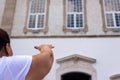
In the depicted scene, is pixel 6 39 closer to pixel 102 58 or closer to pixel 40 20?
pixel 102 58

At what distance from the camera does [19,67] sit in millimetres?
1351

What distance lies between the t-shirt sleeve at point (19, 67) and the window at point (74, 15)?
8.63m

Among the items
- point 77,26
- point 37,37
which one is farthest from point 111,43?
point 37,37

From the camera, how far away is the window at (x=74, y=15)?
10.2 m

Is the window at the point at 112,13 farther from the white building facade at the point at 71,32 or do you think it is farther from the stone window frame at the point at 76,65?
the stone window frame at the point at 76,65

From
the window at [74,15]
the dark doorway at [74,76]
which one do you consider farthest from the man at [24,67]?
the window at [74,15]

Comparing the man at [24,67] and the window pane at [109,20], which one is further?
the window pane at [109,20]

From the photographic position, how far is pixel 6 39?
1461 mm

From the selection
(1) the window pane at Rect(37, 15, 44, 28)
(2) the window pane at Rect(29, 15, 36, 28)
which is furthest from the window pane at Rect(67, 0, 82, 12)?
(2) the window pane at Rect(29, 15, 36, 28)

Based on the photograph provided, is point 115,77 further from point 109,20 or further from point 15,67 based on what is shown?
point 15,67

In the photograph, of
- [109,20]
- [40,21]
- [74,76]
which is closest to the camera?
[74,76]

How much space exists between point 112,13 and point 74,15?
1.89 m

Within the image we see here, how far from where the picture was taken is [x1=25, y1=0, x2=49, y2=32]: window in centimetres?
1027

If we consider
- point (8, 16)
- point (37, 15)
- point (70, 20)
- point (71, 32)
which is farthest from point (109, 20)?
point (8, 16)
